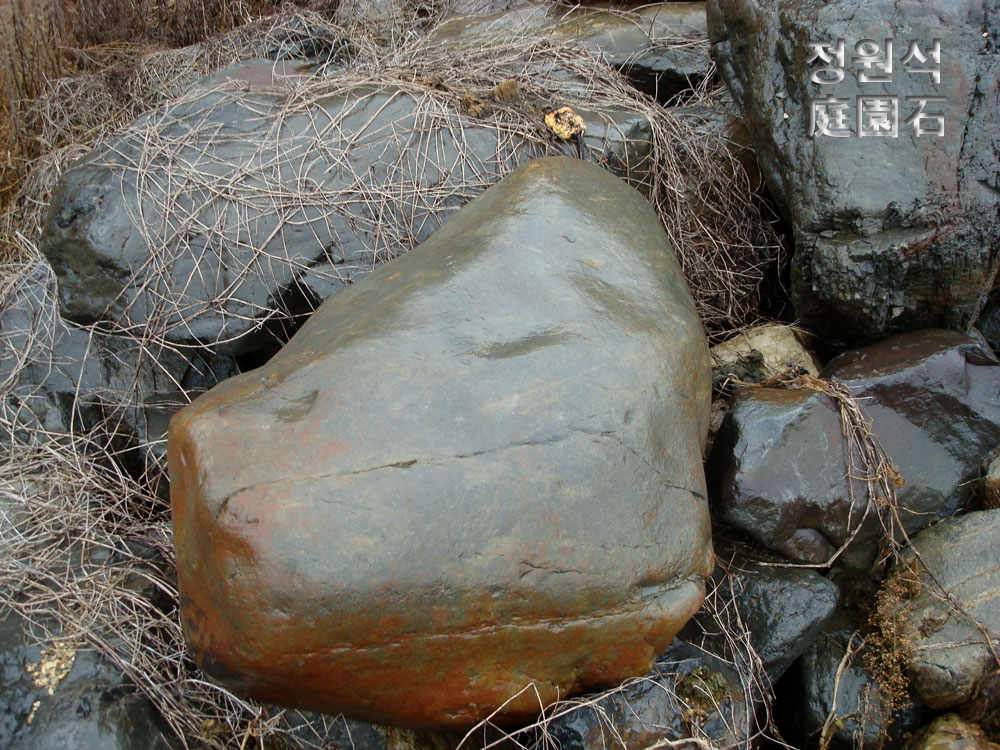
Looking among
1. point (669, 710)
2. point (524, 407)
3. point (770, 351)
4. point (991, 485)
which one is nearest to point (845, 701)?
point (669, 710)

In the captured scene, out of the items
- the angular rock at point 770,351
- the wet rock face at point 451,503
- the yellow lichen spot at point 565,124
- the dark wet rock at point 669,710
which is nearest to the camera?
the wet rock face at point 451,503

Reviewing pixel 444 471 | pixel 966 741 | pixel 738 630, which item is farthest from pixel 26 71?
pixel 966 741

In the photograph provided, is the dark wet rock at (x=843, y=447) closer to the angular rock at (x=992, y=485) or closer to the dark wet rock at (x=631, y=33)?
the angular rock at (x=992, y=485)

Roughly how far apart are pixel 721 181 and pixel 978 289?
1.25 metres

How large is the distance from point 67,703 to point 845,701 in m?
2.57

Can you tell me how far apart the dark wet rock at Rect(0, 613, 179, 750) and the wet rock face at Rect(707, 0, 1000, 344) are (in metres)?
3.02

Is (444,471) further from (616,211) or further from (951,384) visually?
(951,384)

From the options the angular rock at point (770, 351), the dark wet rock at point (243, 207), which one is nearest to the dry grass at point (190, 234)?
the dark wet rock at point (243, 207)

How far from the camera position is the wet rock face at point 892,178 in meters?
3.10

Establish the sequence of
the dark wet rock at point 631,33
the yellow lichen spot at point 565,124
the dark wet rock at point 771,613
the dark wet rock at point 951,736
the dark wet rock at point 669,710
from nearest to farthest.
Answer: the dark wet rock at point 669,710 < the dark wet rock at point 951,736 < the dark wet rock at point 771,613 < the yellow lichen spot at point 565,124 < the dark wet rock at point 631,33

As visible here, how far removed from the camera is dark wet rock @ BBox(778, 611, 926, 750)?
2.65 metres

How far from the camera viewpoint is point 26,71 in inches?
180

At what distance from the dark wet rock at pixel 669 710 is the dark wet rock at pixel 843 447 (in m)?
0.51

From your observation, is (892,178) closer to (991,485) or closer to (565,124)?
(991,485)
